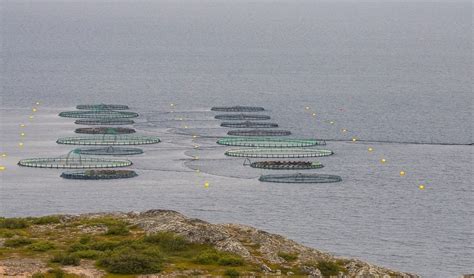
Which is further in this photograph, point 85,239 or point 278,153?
Result: point 278,153

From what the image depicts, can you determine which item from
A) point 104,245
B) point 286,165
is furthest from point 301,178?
point 104,245

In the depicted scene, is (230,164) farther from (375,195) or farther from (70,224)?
(70,224)

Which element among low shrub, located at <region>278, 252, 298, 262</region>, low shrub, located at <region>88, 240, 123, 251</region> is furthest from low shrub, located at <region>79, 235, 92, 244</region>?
low shrub, located at <region>278, 252, 298, 262</region>

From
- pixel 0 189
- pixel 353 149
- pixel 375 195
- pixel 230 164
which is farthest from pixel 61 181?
pixel 353 149

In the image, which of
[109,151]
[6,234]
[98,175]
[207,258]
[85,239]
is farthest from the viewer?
[109,151]

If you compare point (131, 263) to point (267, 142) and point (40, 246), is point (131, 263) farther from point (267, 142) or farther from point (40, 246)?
point (267, 142)

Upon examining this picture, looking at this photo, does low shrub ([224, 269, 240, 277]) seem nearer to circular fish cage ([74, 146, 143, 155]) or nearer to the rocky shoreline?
the rocky shoreline
